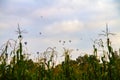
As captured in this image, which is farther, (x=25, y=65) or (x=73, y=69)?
(x=73, y=69)

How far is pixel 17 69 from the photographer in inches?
308

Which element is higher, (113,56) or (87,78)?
(113,56)

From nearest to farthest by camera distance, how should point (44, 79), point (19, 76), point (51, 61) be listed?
point (19, 76)
point (44, 79)
point (51, 61)

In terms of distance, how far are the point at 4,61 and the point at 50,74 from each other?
131 cm

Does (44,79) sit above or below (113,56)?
below

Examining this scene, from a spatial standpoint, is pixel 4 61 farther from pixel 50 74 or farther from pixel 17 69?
pixel 50 74

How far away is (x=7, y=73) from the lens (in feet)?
25.5

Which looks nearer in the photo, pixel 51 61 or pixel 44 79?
pixel 44 79

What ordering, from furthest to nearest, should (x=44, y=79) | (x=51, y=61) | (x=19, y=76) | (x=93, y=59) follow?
(x=93, y=59), (x=51, y=61), (x=44, y=79), (x=19, y=76)

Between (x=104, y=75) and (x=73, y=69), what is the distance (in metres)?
0.90

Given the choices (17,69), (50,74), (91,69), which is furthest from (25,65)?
(91,69)

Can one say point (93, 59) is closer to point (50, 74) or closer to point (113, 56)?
point (113, 56)

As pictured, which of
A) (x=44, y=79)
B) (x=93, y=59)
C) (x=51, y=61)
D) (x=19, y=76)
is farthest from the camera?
(x=93, y=59)

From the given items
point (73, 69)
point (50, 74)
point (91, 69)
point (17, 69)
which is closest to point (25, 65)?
point (17, 69)
